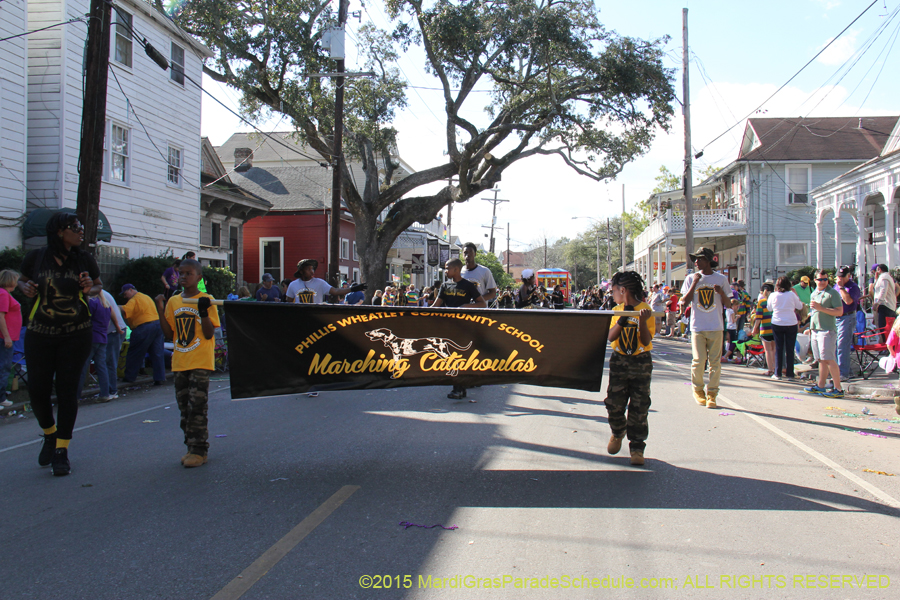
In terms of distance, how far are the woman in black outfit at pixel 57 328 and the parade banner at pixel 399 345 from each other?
4.29ft

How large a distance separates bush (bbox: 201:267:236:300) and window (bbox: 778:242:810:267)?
85.1 ft

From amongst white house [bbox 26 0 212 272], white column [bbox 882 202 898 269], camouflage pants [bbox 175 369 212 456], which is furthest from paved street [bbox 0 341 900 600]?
white column [bbox 882 202 898 269]

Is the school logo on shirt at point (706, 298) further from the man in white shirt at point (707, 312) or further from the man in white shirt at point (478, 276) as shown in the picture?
the man in white shirt at point (478, 276)

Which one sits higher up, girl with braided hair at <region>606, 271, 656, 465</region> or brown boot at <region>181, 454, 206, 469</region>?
girl with braided hair at <region>606, 271, 656, 465</region>

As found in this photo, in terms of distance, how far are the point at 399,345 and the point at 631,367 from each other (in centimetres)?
197

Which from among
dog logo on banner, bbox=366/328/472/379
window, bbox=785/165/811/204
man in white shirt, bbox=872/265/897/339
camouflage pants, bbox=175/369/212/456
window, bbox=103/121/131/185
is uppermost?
window, bbox=785/165/811/204

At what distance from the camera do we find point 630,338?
5555 millimetres

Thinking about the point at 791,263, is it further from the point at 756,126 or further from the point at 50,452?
the point at 50,452

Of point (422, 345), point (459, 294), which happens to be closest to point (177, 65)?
point (459, 294)

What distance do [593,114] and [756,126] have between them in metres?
15.5

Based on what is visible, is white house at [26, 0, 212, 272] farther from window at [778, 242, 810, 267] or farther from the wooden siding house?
window at [778, 242, 810, 267]

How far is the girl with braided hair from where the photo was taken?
5.55 m

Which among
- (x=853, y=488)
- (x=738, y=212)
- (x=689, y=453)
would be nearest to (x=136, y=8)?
(x=689, y=453)

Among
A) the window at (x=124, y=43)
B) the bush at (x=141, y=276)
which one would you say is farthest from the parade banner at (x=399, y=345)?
the window at (x=124, y=43)
